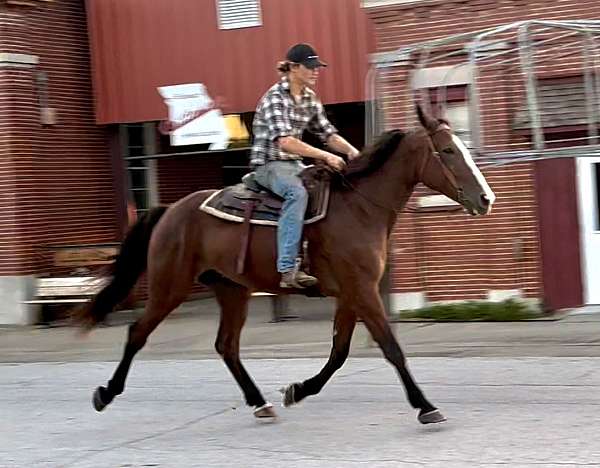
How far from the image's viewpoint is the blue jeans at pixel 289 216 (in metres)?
8.08

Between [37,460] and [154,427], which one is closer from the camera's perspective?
[37,460]

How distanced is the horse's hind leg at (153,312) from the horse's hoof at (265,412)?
3.38 feet

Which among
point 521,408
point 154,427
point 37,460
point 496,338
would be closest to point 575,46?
point 496,338

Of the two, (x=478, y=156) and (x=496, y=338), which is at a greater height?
(x=478, y=156)

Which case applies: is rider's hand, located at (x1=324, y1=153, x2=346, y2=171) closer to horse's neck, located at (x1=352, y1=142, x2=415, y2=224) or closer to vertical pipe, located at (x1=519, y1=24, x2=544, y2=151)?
horse's neck, located at (x1=352, y1=142, x2=415, y2=224)

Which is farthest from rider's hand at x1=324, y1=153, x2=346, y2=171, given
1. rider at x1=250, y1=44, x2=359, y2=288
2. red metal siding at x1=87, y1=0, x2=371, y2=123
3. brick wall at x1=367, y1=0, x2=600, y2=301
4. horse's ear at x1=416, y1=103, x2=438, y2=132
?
red metal siding at x1=87, y1=0, x2=371, y2=123

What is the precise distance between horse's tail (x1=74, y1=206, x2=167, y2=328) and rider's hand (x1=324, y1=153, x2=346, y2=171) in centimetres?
194

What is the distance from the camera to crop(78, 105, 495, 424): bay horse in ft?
25.5

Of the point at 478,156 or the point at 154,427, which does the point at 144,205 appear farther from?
the point at 154,427

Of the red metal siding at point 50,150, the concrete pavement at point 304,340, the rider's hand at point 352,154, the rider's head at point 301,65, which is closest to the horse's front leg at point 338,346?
the rider's hand at point 352,154

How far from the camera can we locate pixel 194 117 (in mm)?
16906

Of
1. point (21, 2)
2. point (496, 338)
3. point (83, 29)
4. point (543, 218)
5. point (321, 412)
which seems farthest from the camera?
point (83, 29)

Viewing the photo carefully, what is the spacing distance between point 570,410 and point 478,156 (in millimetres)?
3547

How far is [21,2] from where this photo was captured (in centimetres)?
1669
